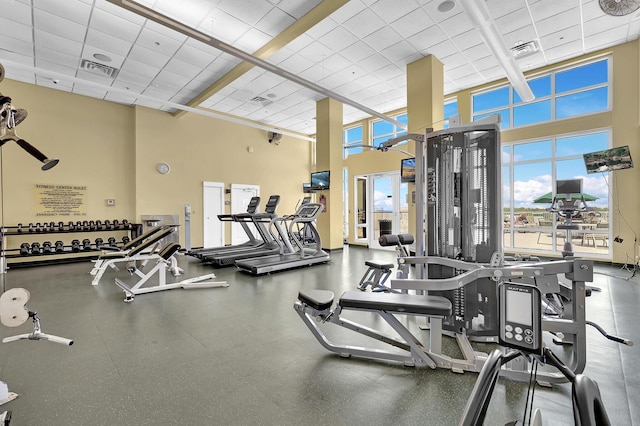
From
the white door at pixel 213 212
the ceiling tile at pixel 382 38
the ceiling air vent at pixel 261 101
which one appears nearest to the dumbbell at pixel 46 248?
the white door at pixel 213 212

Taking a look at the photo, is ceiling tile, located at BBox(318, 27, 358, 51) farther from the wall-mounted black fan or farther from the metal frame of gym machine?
the wall-mounted black fan

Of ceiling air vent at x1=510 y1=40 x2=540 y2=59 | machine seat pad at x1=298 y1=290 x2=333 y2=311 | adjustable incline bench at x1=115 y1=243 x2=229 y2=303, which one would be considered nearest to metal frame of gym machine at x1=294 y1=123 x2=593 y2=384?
machine seat pad at x1=298 y1=290 x2=333 y2=311

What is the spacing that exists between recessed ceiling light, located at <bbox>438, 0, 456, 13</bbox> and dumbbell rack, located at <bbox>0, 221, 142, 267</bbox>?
8067 millimetres

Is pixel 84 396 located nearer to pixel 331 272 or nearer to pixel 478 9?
pixel 331 272

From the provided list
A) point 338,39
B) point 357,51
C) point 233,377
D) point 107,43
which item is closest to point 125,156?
point 107,43

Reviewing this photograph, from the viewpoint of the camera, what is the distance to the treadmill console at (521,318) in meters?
0.95

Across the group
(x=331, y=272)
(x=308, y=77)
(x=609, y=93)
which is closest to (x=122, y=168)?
(x=308, y=77)

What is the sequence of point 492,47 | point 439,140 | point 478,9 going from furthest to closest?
point 492,47, point 478,9, point 439,140

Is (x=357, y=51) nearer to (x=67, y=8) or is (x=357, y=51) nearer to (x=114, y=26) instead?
(x=114, y=26)

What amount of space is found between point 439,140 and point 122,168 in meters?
8.35

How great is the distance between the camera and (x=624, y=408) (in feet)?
5.89

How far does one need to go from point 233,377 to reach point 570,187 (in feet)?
20.0

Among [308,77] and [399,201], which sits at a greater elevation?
[308,77]

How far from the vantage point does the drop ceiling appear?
4.72 m
